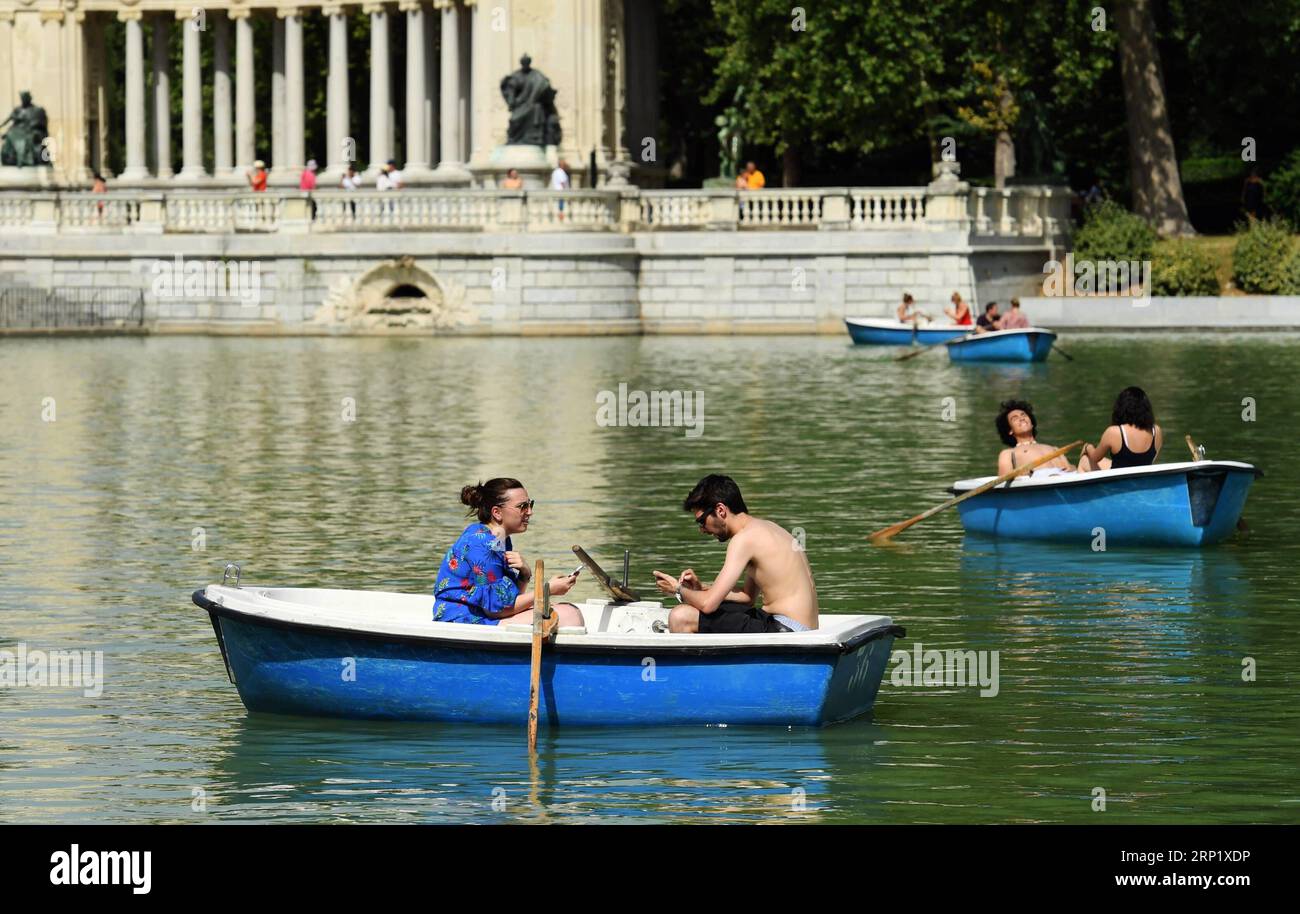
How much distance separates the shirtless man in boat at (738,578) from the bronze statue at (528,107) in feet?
163

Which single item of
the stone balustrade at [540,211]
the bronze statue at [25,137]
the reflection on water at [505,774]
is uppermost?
the bronze statue at [25,137]

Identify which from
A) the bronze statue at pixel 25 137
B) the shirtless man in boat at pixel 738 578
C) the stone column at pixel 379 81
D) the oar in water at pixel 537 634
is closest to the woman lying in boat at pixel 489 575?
the oar in water at pixel 537 634

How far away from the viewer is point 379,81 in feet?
262

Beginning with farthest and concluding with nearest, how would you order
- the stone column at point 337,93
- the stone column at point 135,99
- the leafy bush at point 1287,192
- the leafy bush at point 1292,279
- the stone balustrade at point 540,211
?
the stone column at point 135,99, the stone column at point 337,93, the leafy bush at point 1287,192, the leafy bush at point 1292,279, the stone balustrade at point 540,211

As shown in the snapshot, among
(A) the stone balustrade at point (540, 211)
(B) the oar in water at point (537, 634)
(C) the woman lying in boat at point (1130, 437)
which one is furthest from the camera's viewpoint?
(A) the stone balustrade at point (540, 211)

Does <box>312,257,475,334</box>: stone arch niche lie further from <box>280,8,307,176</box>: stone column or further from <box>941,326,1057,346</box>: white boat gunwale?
<box>280,8,307,176</box>: stone column

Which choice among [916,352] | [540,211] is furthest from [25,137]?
[916,352]

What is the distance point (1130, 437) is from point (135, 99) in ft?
206

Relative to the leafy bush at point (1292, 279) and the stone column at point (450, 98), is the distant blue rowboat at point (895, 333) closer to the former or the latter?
the leafy bush at point (1292, 279)

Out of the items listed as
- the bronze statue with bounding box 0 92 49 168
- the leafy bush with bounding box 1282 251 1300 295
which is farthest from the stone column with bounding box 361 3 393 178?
the leafy bush with bounding box 1282 251 1300 295

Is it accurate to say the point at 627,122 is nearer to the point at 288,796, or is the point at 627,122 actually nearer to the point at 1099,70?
the point at 1099,70

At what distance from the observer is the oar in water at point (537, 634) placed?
1662 centimetres

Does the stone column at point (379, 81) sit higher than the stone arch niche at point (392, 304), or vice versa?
the stone column at point (379, 81)

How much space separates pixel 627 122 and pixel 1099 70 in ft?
52.0
